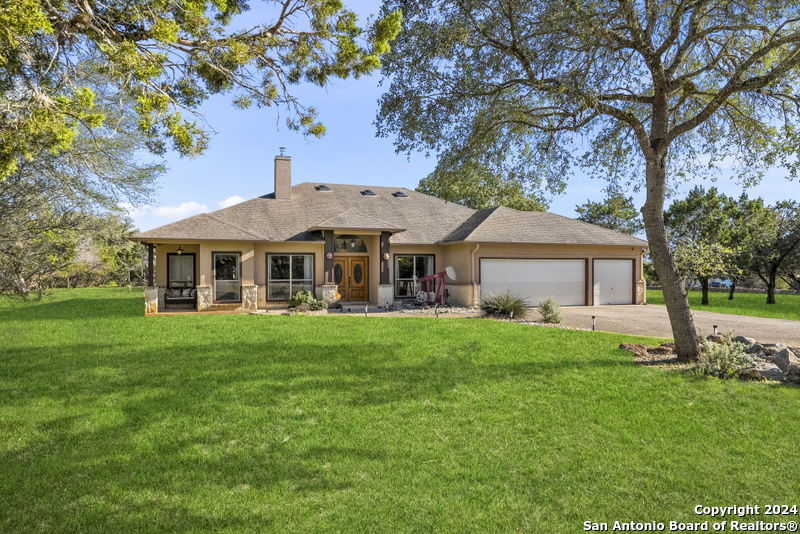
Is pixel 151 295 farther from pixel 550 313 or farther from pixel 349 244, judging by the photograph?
pixel 550 313

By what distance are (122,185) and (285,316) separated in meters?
6.24

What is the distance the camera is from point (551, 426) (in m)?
5.90

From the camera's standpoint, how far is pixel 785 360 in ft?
28.0

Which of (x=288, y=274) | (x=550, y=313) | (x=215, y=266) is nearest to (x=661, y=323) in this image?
(x=550, y=313)

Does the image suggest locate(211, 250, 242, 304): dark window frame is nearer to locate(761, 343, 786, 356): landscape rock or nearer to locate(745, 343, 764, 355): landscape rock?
locate(745, 343, 764, 355): landscape rock

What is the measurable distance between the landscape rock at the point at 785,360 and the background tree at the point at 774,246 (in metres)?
22.5

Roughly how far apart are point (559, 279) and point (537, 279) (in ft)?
3.85

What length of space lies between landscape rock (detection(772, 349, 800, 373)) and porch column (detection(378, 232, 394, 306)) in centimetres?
1283

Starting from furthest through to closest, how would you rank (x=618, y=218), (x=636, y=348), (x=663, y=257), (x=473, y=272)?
1. (x=618, y=218)
2. (x=473, y=272)
3. (x=636, y=348)
4. (x=663, y=257)

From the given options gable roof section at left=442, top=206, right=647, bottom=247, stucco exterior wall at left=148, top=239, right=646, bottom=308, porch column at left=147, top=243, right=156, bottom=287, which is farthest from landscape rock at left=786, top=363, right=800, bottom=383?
porch column at left=147, top=243, right=156, bottom=287

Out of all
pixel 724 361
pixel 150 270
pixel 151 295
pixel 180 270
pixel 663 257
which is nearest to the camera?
pixel 724 361

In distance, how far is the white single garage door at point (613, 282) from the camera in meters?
21.5

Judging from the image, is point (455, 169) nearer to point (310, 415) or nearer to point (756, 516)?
point (310, 415)

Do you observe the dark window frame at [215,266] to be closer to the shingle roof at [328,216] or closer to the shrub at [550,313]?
the shingle roof at [328,216]
